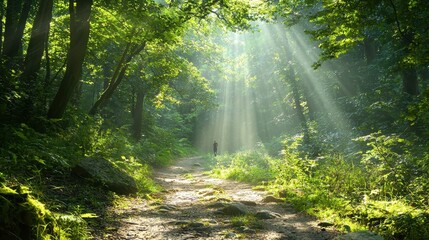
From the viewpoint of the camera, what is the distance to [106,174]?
789 cm

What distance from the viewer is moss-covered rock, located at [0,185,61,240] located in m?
3.31

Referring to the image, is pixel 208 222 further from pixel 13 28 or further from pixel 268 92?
pixel 268 92

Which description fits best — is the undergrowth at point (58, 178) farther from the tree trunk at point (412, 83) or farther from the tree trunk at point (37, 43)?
the tree trunk at point (412, 83)

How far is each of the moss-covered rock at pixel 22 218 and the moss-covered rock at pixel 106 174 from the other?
3.58 metres

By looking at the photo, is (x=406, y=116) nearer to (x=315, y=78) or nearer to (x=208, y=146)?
(x=315, y=78)

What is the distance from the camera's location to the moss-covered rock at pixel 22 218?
3314 mm

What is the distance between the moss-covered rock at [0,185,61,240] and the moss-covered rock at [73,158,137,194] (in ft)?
11.8

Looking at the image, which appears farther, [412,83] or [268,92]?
[268,92]

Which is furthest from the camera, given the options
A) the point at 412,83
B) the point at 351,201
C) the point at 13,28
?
the point at 412,83

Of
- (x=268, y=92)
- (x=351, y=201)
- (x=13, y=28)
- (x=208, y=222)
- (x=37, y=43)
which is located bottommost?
(x=208, y=222)

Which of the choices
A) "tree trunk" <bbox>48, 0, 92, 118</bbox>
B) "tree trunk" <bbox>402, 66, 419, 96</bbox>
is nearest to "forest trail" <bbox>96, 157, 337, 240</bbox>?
"tree trunk" <bbox>48, 0, 92, 118</bbox>

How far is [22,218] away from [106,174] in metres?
4.39

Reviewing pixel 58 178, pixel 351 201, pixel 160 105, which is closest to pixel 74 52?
pixel 58 178

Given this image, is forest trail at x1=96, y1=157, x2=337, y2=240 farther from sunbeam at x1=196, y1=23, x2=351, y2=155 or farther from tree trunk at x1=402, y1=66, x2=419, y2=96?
sunbeam at x1=196, y1=23, x2=351, y2=155
